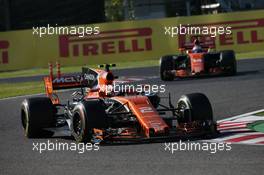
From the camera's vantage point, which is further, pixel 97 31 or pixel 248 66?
pixel 97 31

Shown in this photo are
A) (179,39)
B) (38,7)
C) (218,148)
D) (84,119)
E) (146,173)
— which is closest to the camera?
(146,173)

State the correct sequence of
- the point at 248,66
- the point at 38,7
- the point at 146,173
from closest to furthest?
the point at 146,173
the point at 248,66
the point at 38,7

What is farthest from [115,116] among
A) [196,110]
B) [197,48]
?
[197,48]

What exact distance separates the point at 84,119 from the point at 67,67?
21536 millimetres

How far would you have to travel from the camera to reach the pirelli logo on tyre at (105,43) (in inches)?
1276

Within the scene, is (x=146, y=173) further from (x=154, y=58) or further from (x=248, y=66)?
(x=154, y=58)

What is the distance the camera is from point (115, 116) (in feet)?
38.9

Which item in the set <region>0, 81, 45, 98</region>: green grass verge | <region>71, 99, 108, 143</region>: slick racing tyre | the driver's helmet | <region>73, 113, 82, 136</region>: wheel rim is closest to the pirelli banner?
<region>0, 81, 45, 98</region>: green grass verge

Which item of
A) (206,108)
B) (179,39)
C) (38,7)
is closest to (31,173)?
(206,108)

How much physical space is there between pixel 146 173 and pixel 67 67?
24211 mm

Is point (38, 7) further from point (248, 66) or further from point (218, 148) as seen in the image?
point (218, 148)

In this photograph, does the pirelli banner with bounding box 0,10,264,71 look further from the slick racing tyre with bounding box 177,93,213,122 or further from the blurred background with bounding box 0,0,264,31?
the slick racing tyre with bounding box 177,93,213,122

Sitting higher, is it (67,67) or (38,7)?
(38,7)

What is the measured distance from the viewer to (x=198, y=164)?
9.09 m
